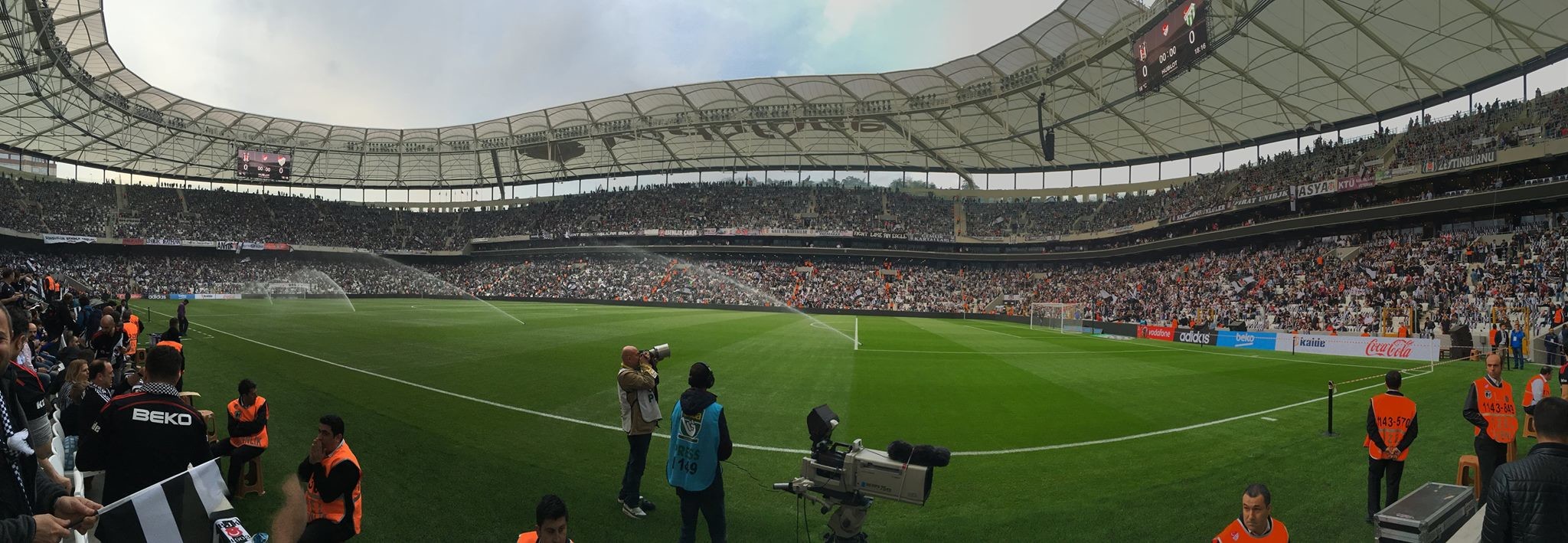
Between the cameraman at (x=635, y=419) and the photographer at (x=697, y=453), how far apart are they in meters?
1.50

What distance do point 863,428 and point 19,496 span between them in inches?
393

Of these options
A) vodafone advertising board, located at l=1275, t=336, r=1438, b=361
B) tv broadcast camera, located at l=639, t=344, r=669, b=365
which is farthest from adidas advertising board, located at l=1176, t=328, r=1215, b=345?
tv broadcast camera, located at l=639, t=344, r=669, b=365

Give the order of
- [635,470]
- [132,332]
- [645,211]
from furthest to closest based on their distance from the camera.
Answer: [645,211] → [132,332] → [635,470]

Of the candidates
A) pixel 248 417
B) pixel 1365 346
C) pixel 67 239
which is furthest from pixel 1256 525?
pixel 67 239

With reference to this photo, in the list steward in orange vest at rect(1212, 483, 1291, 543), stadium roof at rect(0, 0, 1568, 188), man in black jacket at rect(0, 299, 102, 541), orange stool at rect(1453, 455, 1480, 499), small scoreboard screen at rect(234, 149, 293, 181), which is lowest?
orange stool at rect(1453, 455, 1480, 499)

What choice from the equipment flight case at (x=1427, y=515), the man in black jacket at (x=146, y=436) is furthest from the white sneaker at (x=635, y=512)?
the equipment flight case at (x=1427, y=515)

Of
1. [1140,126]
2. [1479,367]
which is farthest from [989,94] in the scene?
[1479,367]

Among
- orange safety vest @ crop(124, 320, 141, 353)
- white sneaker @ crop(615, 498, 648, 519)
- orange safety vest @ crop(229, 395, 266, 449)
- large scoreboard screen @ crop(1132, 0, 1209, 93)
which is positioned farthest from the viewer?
large scoreboard screen @ crop(1132, 0, 1209, 93)

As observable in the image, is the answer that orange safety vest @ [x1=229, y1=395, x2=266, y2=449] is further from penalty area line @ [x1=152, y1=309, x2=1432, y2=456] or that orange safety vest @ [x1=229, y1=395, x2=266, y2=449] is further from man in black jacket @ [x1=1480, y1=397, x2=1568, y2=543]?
man in black jacket @ [x1=1480, y1=397, x2=1568, y2=543]

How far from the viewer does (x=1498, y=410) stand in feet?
24.9

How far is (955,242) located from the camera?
67.6 metres

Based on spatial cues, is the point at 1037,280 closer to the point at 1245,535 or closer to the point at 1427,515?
the point at 1427,515

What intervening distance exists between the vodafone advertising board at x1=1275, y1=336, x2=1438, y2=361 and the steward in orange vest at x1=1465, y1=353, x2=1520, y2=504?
72.0 feet

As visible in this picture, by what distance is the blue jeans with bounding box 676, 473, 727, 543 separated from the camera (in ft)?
18.9
